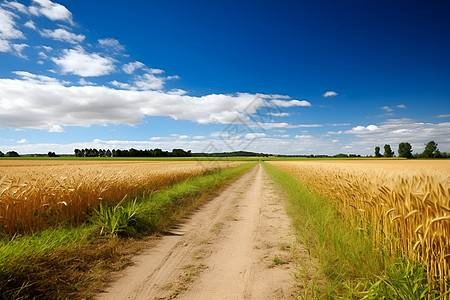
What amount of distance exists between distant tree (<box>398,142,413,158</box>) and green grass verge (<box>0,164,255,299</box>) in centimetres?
11240

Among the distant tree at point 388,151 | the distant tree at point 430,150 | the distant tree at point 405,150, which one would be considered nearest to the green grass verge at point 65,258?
the distant tree at point 430,150

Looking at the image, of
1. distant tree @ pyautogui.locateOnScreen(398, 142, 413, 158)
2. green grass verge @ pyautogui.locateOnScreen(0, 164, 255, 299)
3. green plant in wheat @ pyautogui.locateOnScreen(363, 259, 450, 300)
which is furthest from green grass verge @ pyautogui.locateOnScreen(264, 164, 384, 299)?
distant tree @ pyautogui.locateOnScreen(398, 142, 413, 158)

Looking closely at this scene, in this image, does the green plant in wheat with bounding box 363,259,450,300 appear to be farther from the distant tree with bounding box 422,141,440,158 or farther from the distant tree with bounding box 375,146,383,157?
the distant tree with bounding box 375,146,383,157

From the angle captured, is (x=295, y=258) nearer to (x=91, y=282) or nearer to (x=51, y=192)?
(x=91, y=282)

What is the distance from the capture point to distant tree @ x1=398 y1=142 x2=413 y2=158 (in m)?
92.2

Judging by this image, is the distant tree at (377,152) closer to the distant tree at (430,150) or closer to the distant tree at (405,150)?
the distant tree at (405,150)

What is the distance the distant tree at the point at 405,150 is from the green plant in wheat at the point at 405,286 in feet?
364

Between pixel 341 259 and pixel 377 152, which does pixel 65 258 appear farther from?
pixel 377 152

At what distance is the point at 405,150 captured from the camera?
93.9 meters

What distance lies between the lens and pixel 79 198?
7.29m

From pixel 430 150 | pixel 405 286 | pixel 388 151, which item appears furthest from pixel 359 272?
pixel 388 151

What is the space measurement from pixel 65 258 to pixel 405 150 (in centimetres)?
11687

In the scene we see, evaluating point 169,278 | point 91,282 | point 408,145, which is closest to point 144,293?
point 169,278

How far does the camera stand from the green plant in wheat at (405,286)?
9.66 ft
